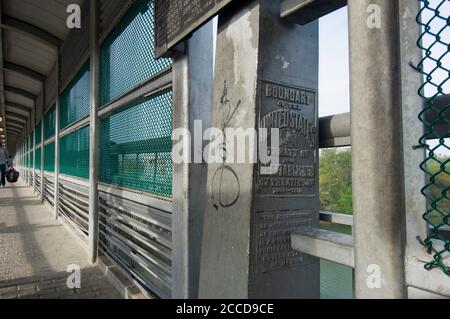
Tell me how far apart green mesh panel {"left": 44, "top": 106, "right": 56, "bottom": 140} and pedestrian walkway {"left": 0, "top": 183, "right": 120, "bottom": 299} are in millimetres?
3132

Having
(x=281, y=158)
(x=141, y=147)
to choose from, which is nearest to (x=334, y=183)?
(x=281, y=158)

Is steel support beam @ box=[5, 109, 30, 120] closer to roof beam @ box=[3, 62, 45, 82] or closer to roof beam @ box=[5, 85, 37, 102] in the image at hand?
roof beam @ box=[5, 85, 37, 102]

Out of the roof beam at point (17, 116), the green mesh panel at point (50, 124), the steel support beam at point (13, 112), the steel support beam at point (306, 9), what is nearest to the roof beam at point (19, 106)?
the steel support beam at point (13, 112)

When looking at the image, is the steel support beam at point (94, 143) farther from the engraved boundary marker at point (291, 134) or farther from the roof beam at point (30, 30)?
the engraved boundary marker at point (291, 134)

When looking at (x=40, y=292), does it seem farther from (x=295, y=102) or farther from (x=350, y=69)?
(x=350, y=69)

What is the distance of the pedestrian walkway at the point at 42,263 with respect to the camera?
137 inches

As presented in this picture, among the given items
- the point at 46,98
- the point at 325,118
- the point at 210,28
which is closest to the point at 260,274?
the point at 325,118

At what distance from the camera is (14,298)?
3.27 meters

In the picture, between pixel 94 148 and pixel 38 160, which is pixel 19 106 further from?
pixel 94 148

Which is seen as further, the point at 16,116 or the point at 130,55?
the point at 16,116

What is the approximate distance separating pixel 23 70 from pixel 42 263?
24.8 feet

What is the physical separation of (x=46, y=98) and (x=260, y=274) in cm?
1065

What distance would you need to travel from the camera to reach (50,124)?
33.4 feet

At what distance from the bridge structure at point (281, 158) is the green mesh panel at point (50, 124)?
22.1 feet
